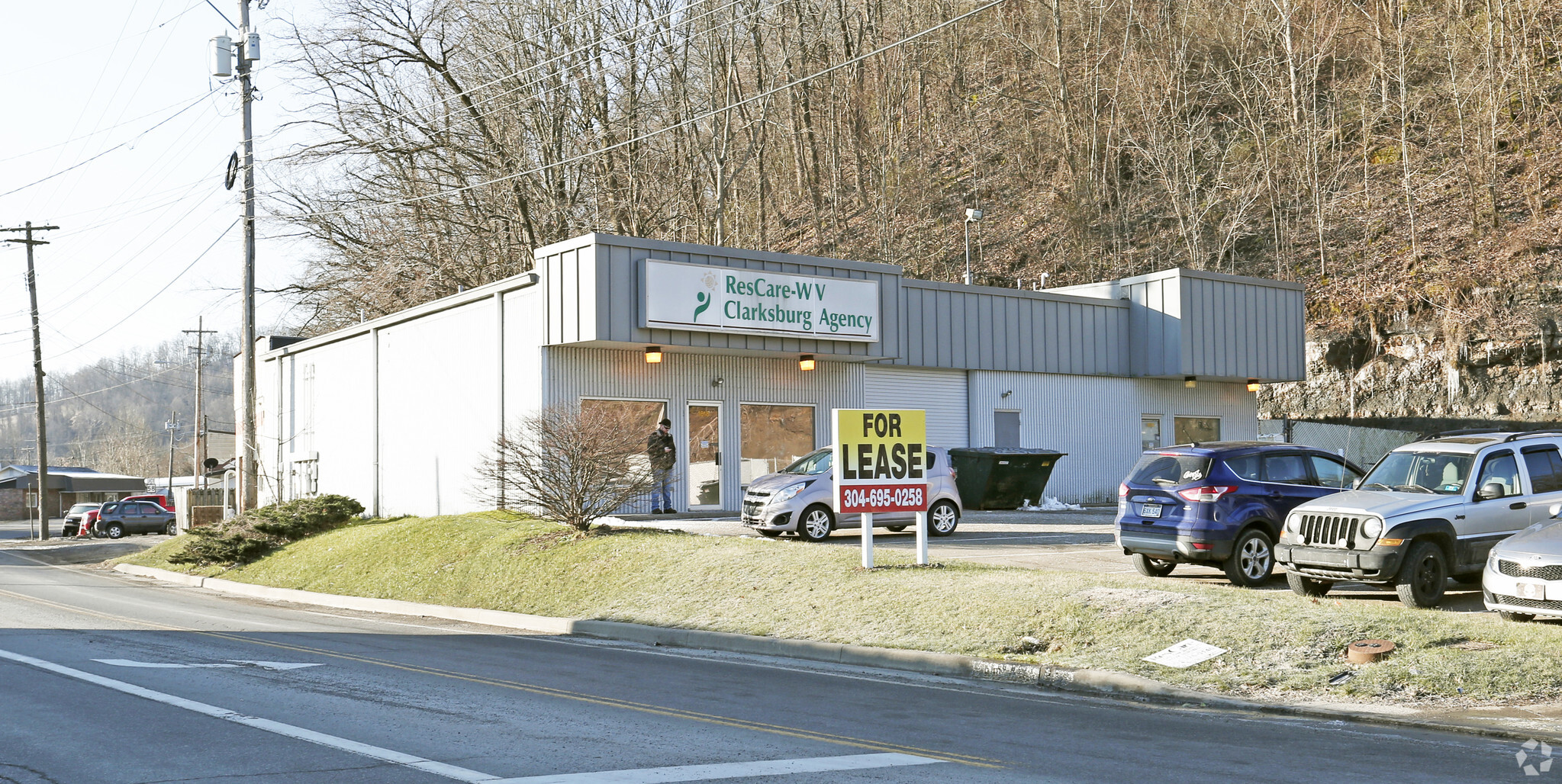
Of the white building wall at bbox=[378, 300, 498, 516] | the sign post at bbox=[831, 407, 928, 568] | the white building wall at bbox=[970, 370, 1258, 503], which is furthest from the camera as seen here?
the white building wall at bbox=[970, 370, 1258, 503]

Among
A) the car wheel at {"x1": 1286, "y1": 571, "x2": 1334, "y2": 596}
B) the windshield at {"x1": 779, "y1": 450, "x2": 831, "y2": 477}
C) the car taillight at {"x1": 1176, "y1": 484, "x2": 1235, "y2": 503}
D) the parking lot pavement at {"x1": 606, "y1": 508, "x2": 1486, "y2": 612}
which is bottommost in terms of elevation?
the parking lot pavement at {"x1": 606, "y1": 508, "x2": 1486, "y2": 612}

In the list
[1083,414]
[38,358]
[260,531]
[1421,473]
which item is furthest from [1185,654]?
[38,358]

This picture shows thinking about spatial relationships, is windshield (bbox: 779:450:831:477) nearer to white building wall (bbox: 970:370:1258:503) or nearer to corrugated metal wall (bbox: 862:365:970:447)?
corrugated metal wall (bbox: 862:365:970:447)

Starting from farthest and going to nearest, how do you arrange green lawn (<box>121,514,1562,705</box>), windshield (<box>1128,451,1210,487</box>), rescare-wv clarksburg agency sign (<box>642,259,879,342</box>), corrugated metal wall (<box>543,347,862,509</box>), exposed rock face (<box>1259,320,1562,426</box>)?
exposed rock face (<box>1259,320,1562,426</box>)
corrugated metal wall (<box>543,347,862,509</box>)
rescare-wv clarksburg agency sign (<box>642,259,879,342</box>)
windshield (<box>1128,451,1210,487</box>)
green lawn (<box>121,514,1562,705</box>)

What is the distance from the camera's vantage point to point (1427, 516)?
12273mm

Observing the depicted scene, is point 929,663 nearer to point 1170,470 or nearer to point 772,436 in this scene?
point 1170,470

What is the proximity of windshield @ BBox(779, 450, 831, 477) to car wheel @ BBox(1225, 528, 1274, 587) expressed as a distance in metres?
6.82

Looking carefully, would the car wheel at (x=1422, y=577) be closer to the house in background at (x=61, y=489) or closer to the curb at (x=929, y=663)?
the curb at (x=929, y=663)

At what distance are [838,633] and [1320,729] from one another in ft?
17.2

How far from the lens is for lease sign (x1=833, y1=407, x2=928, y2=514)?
1543 centimetres

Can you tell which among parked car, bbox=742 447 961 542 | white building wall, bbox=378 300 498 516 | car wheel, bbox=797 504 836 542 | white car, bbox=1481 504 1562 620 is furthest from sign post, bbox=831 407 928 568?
white building wall, bbox=378 300 498 516

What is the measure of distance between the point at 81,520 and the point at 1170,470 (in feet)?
170

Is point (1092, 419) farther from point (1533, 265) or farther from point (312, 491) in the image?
point (312, 491)

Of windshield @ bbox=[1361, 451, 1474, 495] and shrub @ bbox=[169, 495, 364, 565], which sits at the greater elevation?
windshield @ bbox=[1361, 451, 1474, 495]
